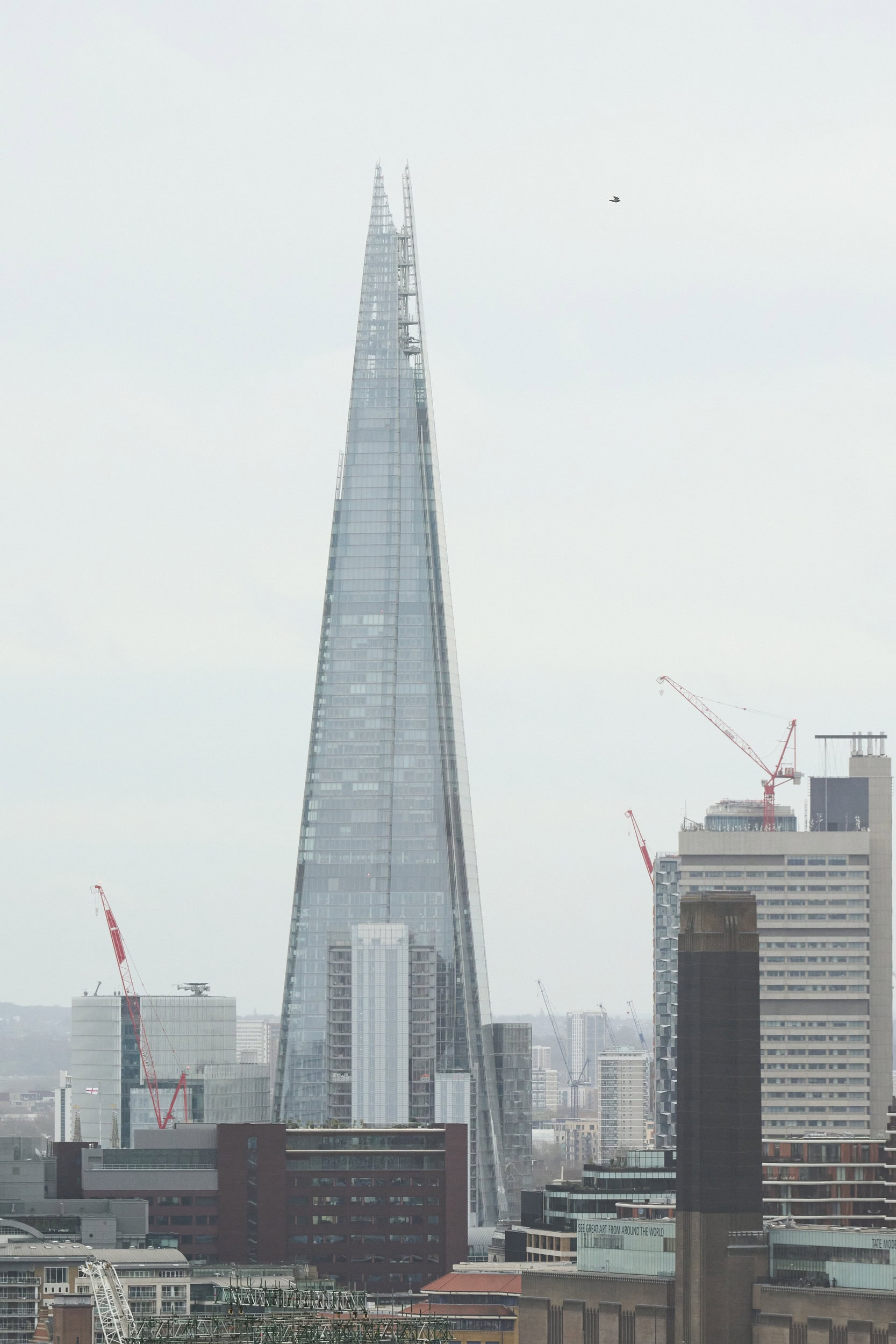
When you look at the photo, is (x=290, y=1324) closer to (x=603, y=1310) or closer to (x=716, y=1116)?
(x=603, y=1310)

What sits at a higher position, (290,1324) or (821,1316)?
(821,1316)

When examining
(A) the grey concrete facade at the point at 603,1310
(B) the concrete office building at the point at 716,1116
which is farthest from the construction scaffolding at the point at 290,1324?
(B) the concrete office building at the point at 716,1116

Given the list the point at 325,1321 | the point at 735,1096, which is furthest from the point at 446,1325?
the point at 735,1096

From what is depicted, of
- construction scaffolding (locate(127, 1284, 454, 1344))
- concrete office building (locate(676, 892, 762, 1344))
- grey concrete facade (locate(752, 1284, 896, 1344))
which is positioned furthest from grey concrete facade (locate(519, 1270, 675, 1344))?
construction scaffolding (locate(127, 1284, 454, 1344))

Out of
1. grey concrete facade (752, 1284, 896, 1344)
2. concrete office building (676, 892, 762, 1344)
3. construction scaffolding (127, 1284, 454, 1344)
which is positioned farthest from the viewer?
concrete office building (676, 892, 762, 1344)

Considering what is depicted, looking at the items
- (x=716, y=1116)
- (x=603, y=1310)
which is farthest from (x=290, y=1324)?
(x=716, y=1116)

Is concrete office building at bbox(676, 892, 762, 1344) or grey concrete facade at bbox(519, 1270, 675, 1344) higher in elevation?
concrete office building at bbox(676, 892, 762, 1344)

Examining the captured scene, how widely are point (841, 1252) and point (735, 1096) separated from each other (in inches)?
412

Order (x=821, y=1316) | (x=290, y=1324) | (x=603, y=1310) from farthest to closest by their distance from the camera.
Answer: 1. (x=290, y=1324)
2. (x=603, y=1310)
3. (x=821, y=1316)

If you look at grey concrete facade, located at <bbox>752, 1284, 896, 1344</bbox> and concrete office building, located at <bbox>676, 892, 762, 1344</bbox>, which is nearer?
grey concrete facade, located at <bbox>752, 1284, 896, 1344</bbox>

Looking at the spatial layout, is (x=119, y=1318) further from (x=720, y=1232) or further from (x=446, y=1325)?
(x=720, y=1232)

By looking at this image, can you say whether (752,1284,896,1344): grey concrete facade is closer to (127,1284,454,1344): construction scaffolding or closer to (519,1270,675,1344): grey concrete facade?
(519,1270,675,1344): grey concrete facade

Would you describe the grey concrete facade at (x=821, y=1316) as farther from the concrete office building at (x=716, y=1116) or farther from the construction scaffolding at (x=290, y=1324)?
the construction scaffolding at (x=290, y=1324)

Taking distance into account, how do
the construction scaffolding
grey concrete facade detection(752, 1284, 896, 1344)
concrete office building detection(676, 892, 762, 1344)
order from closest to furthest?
grey concrete facade detection(752, 1284, 896, 1344)
the construction scaffolding
concrete office building detection(676, 892, 762, 1344)
